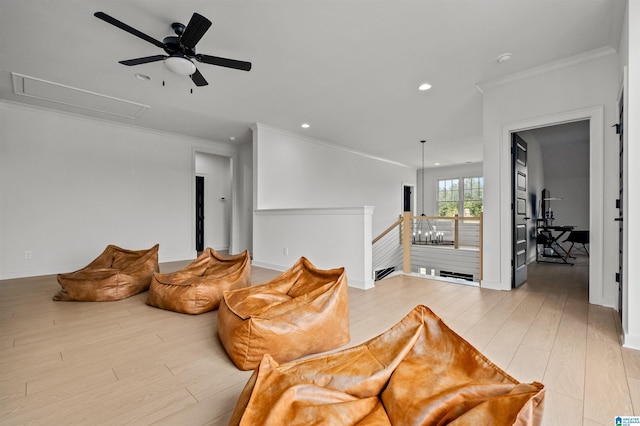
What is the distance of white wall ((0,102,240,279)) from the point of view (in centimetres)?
450

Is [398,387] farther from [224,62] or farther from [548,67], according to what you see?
[548,67]

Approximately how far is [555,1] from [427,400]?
3202 mm

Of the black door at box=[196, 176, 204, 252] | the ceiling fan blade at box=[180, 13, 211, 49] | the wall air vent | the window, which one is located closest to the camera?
the ceiling fan blade at box=[180, 13, 211, 49]

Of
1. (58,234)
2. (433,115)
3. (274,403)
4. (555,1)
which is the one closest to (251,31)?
(555,1)

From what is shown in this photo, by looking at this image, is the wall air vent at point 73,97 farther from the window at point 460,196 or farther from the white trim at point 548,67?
the window at point 460,196

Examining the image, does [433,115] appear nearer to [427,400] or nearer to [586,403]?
[586,403]

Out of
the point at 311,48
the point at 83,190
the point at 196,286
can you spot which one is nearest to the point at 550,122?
the point at 311,48

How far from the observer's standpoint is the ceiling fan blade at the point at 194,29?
7.14 feet

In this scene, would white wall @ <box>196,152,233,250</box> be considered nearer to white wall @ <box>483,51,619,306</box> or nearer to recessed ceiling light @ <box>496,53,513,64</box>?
white wall @ <box>483,51,619,306</box>

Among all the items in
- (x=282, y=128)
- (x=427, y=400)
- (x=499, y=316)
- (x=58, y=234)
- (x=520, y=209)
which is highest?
(x=282, y=128)

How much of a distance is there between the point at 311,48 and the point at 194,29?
1.21 metres

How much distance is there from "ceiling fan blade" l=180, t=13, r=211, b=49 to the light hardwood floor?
8.21 feet

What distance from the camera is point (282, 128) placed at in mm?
5844

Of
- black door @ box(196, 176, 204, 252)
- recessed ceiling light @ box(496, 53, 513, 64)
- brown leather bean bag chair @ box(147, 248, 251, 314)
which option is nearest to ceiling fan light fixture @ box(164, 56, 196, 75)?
brown leather bean bag chair @ box(147, 248, 251, 314)
